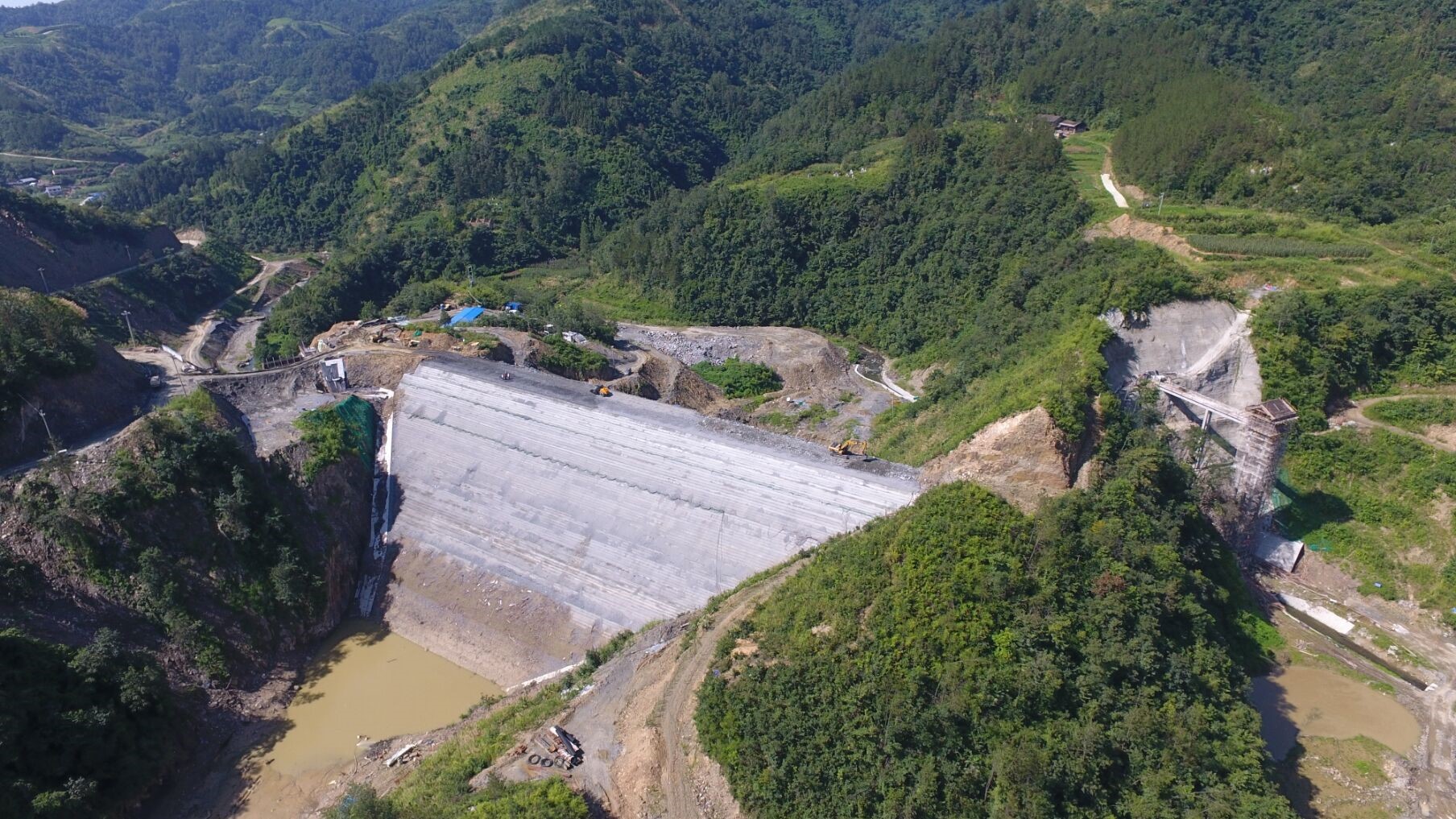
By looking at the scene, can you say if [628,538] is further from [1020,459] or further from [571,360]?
[571,360]

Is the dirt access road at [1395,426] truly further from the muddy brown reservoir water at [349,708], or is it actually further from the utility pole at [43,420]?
the utility pole at [43,420]

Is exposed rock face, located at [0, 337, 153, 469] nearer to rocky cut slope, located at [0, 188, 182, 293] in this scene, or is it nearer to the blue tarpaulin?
the blue tarpaulin

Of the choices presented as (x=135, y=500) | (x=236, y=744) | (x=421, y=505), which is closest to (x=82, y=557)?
(x=135, y=500)

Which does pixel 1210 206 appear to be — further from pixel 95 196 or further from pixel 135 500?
pixel 95 196

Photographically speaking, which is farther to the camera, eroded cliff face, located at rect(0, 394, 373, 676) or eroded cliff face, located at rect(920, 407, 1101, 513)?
eroded cliff face, located at rect(920, 407, 1101, 513)

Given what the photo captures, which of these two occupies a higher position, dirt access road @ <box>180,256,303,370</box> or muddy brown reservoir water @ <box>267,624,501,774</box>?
muddy brown reservoir water @ <box>267,624,501,774</box>

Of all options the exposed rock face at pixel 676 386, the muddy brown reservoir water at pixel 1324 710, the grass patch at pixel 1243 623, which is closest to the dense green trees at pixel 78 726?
the exposed rock face at pixel 676 386

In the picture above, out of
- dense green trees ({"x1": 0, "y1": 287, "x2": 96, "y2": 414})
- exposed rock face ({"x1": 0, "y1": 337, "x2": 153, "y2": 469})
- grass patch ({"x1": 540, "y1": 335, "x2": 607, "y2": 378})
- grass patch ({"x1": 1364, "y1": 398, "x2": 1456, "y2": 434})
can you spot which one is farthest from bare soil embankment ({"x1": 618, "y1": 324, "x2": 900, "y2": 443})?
dense green trees ({"x1": 0, "y1": 287, "x2": 96, "y2": 414})
